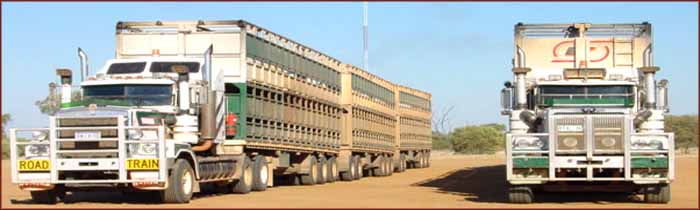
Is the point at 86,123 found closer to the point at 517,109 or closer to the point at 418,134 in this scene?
the point at 517,109

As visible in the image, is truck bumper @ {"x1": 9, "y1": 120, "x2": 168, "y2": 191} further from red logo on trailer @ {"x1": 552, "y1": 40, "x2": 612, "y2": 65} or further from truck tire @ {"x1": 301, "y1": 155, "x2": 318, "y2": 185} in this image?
truck tire @ {"x1": 301, "y1": 155, "x2": 318, "y2": 185}

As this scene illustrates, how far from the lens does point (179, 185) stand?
21.1m

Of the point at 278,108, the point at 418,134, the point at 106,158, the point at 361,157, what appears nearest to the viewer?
the point at 106,158

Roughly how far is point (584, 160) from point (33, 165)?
34.6 feet

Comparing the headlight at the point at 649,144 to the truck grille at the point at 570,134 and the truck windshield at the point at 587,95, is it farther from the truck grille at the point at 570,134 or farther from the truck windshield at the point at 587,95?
the truck windshield at the point at 587,95

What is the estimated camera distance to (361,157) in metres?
40.7

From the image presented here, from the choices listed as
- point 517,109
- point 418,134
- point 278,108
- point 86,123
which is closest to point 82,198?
point 86,123

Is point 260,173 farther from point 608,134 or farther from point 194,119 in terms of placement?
point 608,134

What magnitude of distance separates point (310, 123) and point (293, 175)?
1.68 m

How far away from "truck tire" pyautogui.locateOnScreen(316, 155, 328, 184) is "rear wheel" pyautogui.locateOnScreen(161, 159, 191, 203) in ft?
38.6

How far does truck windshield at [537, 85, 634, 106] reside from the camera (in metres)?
22.0

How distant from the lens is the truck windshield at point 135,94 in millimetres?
21906

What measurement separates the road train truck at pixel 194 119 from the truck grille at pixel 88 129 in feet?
0.06

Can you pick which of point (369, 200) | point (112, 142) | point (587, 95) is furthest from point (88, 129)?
point (587, 95)
